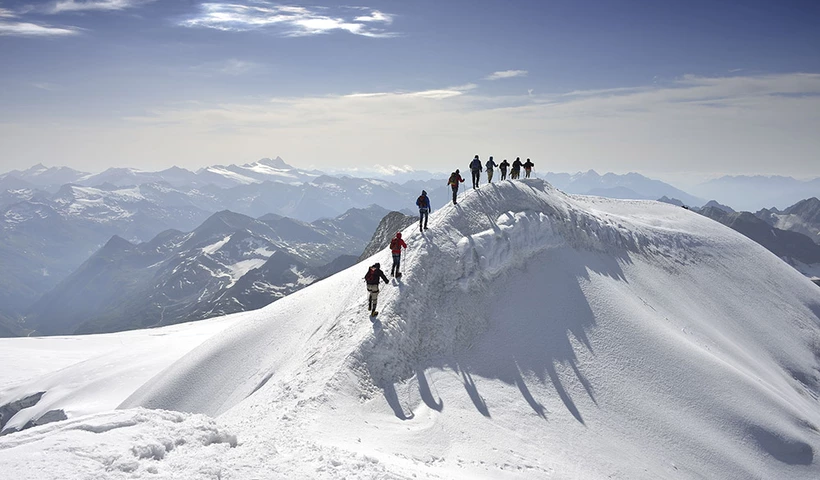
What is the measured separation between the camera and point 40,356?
81.8 metres

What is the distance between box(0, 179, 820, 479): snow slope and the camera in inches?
541

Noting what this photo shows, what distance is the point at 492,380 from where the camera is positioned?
2473cm

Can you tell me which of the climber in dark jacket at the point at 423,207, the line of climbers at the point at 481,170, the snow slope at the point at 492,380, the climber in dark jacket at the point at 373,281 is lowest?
the snow slope at the point at 492,380

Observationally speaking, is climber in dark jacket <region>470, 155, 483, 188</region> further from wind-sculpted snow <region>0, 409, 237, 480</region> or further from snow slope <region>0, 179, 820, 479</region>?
wind-sculpted snow <region>0, 409, 237, 480</region>

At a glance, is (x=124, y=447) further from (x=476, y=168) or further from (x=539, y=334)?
(x=476, y=168)

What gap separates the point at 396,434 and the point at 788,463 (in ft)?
87.3

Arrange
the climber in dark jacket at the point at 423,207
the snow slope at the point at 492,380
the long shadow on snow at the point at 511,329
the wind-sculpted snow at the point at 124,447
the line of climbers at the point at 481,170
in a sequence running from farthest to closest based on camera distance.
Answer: the line of climbers at the point at 481,170 < the climber in dark jacket at the point at 423,207 < the long shadow on snow at the point at 511,329 < the snow slope at the point at 492,380 < the wind-sculpted snow at the point at 124,447

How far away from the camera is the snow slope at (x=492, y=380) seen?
13734 mm

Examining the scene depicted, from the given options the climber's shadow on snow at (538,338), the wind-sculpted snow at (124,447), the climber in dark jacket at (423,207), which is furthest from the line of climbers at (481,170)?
the wind-sculpted snow at (124,447)

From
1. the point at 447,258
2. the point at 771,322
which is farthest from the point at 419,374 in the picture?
the point at 771,322

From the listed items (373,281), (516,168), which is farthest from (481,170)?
(373,281)

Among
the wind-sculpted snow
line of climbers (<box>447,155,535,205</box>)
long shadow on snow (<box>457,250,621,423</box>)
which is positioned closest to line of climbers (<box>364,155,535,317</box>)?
line of climbers (<box>447,155,535,205</box>)

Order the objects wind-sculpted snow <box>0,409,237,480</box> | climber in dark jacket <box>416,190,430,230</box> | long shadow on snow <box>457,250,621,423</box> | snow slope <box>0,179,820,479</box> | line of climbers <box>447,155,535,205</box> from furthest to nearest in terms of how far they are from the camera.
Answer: line of climbers <box>447,155,535,205</box> → climber in dark jacket <box>416,190,430,230</box> → long shadow on snow <box>457,250,621,423</box> → snow slope <box>0,179,820,479</box> → wind-sculpted snow <box>0,409,237,480</box>

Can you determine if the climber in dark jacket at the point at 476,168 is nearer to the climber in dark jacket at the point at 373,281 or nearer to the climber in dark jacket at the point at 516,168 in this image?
the climber in dark jacket at the point at 516,168
